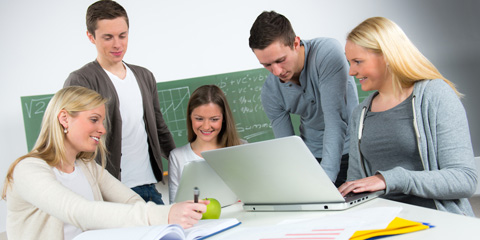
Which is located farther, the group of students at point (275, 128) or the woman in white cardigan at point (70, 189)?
the group of students at point (275, 128)

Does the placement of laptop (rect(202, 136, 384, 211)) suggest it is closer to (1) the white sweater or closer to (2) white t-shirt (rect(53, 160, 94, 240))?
(1) the white sweater

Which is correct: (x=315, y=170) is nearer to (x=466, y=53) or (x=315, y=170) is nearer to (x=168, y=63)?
(x=168, y=63)

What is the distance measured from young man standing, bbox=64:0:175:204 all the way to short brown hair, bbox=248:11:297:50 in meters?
0.68

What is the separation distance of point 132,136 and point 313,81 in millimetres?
912

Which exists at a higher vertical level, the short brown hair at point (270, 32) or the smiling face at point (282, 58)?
the short brown hair at point (270, 32)

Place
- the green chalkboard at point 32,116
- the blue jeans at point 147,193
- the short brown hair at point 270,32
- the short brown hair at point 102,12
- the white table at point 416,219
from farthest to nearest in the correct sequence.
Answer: the green chalkboard at point 32,116 → the blue jeans at point 147,193 → the short brown hair at point 102,12 → the short brown hair at point 270,32 → the white table at point 416,219

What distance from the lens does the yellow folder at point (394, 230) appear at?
850mm

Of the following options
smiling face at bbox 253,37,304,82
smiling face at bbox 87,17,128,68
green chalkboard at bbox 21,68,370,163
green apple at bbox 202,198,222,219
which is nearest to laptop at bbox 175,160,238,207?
green apple at bbox 202,198,222,219

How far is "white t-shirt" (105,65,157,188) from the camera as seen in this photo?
2156 mm

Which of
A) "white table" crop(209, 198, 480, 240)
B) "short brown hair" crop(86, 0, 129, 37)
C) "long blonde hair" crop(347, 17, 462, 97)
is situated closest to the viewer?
"white table" crop(209, 198, 480, 240)

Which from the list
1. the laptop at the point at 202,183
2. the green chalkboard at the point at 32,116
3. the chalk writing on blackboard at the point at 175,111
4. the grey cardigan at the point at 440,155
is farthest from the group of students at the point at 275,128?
the green chalkboard at the point at 32,116

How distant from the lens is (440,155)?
1291 mm

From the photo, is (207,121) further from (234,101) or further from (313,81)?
(234,101)

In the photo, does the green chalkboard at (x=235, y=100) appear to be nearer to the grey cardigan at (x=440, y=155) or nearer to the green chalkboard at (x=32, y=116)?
the green chalkboard at (x=32, y=116)
